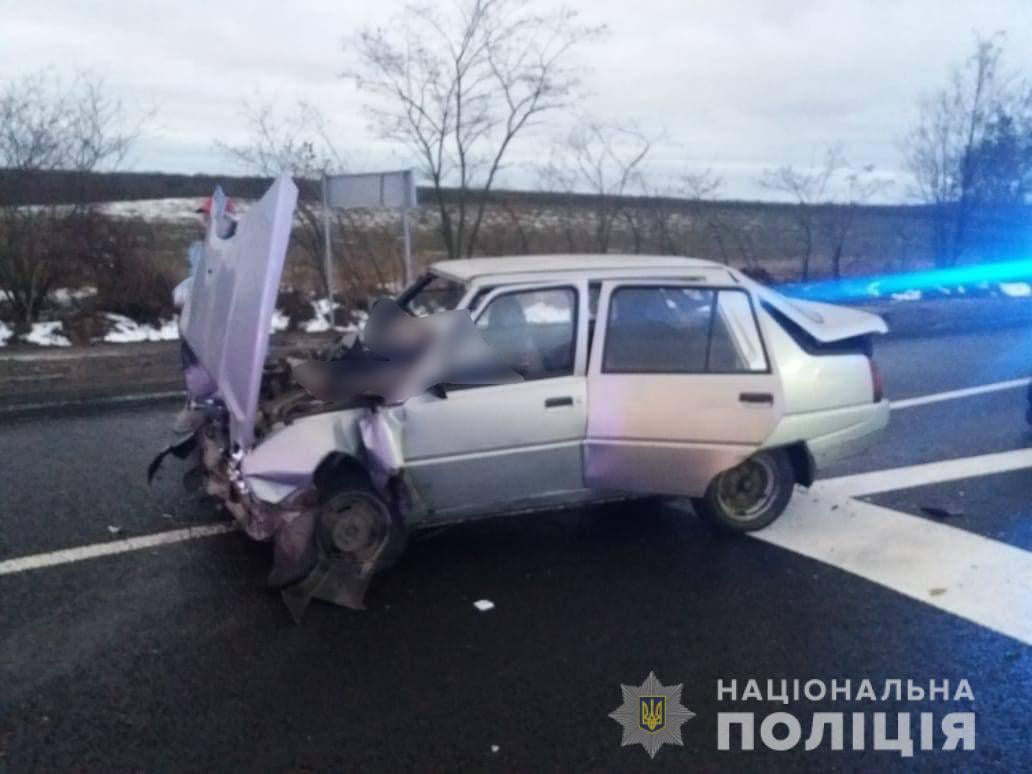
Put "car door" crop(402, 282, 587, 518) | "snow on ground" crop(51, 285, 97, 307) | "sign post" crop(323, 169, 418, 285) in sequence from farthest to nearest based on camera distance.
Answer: "snow on ground" crop(51, 285, 97, 307) → "sign post" crop(323, 169, 418, 285) → "car door" crop(402, 282, 587, 518)

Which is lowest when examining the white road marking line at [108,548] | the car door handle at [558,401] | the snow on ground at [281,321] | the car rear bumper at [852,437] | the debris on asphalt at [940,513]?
the white road marking line at [108,548]

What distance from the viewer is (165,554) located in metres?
5.04

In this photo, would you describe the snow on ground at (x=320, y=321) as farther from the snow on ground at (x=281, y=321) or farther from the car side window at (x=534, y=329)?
the car side window at (x=534, y=329)

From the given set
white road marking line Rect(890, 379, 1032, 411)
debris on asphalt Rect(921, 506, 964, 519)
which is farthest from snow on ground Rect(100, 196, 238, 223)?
debris on asphalt Rect(921, 506, 964, 519)

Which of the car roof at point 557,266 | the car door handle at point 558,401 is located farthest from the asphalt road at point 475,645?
the car roof at point 557,266

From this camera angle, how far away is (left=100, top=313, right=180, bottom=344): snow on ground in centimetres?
1325

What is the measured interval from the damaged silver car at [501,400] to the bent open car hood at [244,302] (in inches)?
0.6

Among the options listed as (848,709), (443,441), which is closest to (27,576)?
(443,441)

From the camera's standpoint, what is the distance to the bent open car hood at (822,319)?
5.40m

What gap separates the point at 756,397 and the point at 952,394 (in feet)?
16.3

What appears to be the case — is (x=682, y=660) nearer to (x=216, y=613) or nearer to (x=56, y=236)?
(x=216, y=613)

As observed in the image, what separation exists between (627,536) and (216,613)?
2332mm

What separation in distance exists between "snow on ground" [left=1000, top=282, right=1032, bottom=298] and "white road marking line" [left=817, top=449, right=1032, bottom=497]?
1301cm

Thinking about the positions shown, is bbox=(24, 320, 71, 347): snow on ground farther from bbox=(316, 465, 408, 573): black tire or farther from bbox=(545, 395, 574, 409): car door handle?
bbox=(545, 395, 574, 409): car door handle
